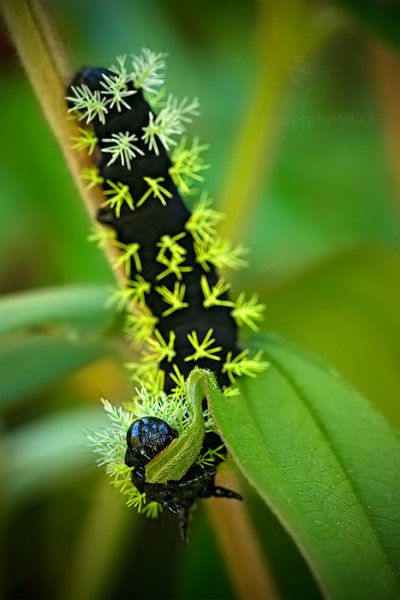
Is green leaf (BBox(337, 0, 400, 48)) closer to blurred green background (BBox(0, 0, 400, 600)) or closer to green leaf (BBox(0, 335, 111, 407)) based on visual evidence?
blurred green background (BBox(0, 0, 400, 600))

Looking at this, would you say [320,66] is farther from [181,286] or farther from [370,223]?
[181,286]

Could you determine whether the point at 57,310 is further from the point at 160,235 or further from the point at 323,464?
the point at 323,464

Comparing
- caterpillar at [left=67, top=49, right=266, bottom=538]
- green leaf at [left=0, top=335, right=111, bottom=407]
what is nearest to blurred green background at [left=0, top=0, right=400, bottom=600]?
green leaf at [left=0, top=335, right=111, bottom=407]

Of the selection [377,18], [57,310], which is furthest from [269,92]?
[57,310]

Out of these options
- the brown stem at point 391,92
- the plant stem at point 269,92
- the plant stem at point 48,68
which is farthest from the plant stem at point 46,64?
the brown stem at point 391,92

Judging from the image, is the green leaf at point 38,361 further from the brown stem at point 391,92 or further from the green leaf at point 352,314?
the brown stem at point 391,92

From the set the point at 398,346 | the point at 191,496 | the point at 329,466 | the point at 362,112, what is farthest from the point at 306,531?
the point at 362,112
